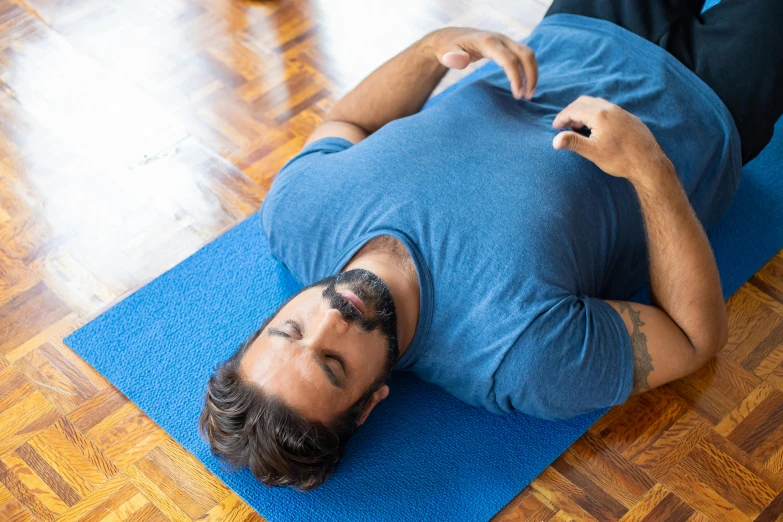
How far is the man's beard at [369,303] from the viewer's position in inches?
57.1

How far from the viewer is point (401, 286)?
5.01ft

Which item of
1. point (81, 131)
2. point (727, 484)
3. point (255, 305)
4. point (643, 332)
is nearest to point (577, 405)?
point (643, 332)

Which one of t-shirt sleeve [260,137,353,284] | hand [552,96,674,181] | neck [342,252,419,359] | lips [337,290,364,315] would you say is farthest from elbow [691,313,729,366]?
t-shirt sleeve [260,137,353,284]

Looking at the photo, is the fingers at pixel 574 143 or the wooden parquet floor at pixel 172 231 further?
the wooden parquet floor at pixel 172 231

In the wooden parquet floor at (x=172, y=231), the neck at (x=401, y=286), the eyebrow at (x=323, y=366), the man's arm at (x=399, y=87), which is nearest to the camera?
the eyebrow at (x=323, y=366)

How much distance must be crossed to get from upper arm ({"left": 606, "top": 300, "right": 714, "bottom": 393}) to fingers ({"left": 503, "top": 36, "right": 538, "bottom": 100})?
0.50 metres

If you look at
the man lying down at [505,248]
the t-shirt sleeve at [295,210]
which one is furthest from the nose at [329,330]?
the t-shirt sleeve at [295,210]

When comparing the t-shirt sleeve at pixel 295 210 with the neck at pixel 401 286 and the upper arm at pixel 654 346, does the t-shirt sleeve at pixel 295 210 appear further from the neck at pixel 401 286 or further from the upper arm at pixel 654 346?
the upper arm at pixel 654 346

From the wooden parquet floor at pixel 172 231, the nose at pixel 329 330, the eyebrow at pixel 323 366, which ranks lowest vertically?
the wooden parquet floor at pixel 172 231

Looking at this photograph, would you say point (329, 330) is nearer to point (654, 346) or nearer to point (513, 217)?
point (513, 217)

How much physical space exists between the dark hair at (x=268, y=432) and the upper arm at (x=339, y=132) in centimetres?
57

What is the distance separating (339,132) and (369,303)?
0.56 metres

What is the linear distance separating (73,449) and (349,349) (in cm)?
69

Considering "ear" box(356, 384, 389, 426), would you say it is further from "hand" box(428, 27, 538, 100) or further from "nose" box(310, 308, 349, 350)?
"hand" box(428, 27, 538, 100)
